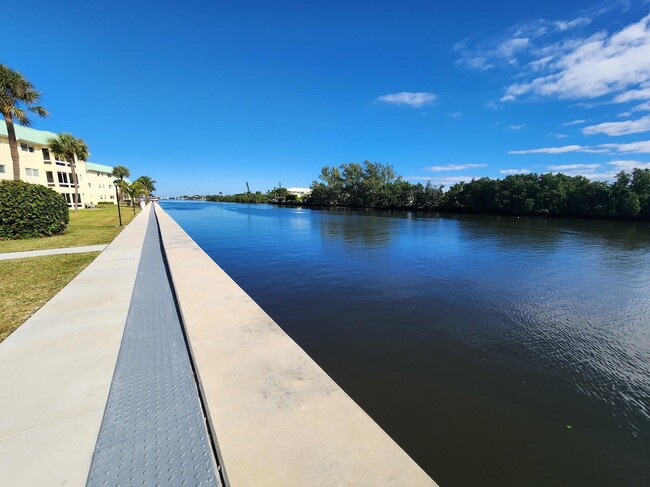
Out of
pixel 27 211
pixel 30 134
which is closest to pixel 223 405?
pixel 27 211

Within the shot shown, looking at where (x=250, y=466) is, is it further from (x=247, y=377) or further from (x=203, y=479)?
(x=247, y=377)

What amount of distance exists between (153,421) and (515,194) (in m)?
57.0

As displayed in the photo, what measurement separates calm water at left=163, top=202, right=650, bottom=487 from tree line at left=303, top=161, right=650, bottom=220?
39854 millimetres

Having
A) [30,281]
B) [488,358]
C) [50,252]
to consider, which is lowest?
[488,358]

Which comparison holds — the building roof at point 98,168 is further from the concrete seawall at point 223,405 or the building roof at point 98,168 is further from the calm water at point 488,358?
the concrete seawall at point 223,405

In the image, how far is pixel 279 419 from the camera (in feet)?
7.55

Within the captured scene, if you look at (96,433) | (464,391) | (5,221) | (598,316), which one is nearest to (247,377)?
(96,433)

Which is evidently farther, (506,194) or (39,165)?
(506,194)

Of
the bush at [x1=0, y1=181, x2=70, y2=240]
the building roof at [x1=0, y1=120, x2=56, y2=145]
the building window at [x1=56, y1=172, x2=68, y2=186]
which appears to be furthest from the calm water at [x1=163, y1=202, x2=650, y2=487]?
the building window at [x1=56, y1=172, x2=68, y2=186]

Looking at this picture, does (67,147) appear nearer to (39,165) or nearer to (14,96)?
(39,165)

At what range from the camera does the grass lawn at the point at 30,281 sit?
4.58 m

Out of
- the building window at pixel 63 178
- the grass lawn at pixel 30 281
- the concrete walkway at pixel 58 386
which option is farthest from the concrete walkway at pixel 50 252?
the building window at pixel 63 178

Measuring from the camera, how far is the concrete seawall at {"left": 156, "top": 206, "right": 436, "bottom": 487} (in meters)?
1.82

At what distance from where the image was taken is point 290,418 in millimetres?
2311
